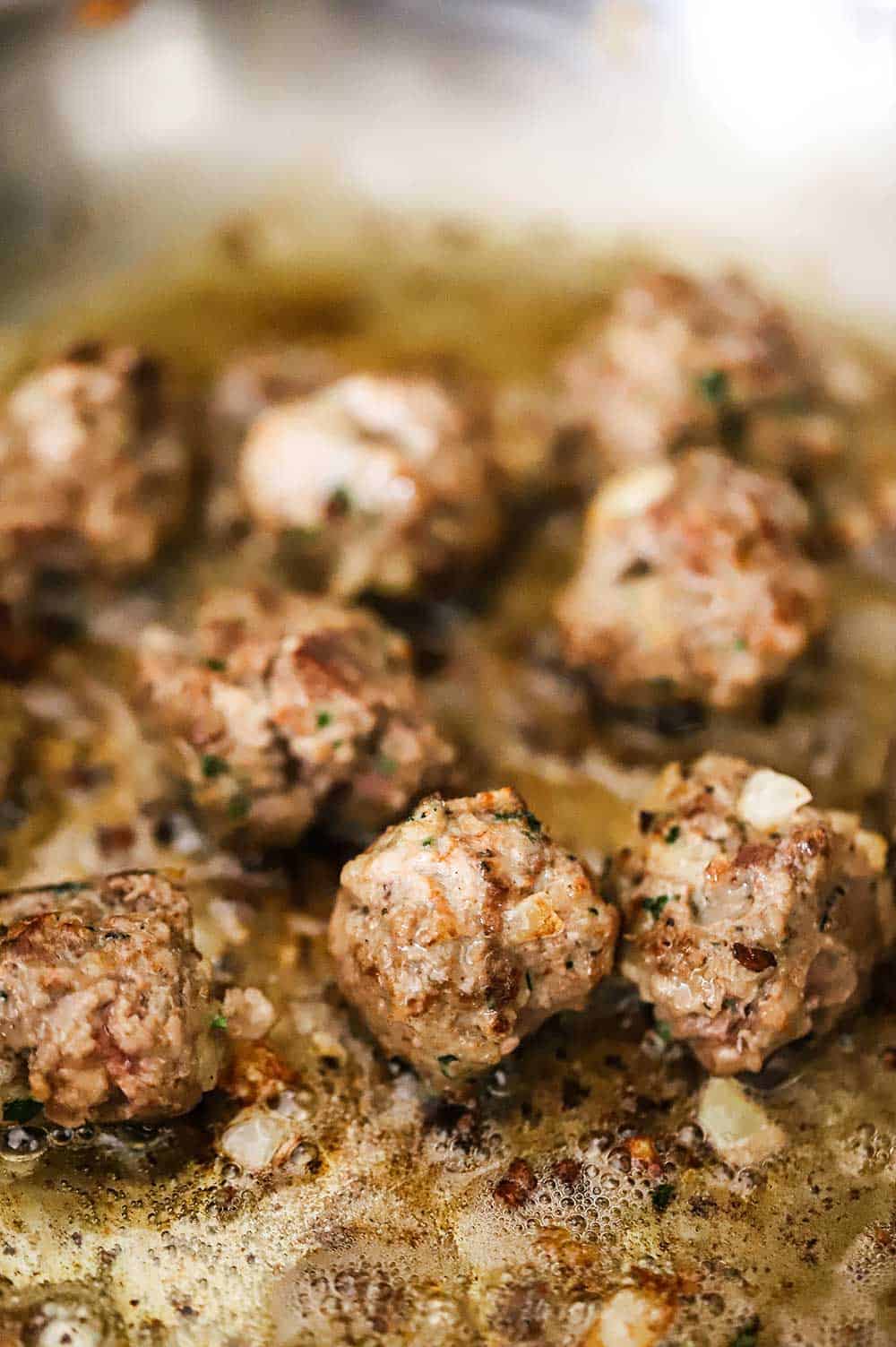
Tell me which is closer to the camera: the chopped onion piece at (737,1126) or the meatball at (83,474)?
the chopped onion piece at (737,1126)

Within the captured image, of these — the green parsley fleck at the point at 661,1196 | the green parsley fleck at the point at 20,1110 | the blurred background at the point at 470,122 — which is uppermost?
the blurred background at the point at 470,122

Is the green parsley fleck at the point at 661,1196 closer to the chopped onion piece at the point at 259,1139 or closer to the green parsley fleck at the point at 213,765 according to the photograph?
the chopped onion piece at the point at 259,1139

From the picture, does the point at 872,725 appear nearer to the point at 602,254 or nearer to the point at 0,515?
the point at 602,254

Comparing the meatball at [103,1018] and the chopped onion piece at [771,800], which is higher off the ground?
the chopped onion piece at [771,800]

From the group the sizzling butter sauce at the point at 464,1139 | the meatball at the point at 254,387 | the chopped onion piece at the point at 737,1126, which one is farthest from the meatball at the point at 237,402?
the chopped onion piece at the point at 737,1126

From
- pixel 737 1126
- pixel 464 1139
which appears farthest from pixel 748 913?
pixel 464 1139

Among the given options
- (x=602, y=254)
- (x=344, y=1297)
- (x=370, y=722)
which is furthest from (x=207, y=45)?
(x=344, y=1297)

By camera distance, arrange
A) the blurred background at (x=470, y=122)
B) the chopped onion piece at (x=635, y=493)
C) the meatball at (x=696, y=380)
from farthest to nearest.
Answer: the blurred background at (x=470, y=122)
the meatball at (x=696, y=380)
the chopped onion piece at (x=635, y=493)
